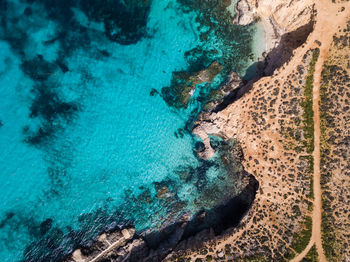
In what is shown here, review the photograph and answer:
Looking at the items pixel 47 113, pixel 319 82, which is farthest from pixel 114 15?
pixel 319 82

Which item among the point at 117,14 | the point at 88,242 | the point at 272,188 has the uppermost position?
the point at 117,14

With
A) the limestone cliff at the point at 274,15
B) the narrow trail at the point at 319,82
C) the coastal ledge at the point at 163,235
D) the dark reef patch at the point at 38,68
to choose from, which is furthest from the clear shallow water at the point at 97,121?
the narrow trail at the point at 319,82

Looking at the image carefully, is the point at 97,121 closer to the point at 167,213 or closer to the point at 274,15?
the point at 167,213

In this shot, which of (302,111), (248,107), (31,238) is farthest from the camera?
(31,238)

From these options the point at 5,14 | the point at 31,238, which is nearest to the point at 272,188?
the point at 31,238

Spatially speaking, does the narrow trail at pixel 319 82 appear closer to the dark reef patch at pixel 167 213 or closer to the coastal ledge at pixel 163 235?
the coastal ledge at pixel 163 235

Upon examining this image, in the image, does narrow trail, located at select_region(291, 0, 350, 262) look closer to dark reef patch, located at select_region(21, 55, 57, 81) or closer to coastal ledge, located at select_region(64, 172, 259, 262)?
coastal ledge, located at select_region(64, 172, 259, 262)

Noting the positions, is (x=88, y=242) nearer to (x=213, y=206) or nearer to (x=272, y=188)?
(x=213, y=206)

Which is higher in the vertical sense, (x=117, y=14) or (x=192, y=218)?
(x=117, y=14)
